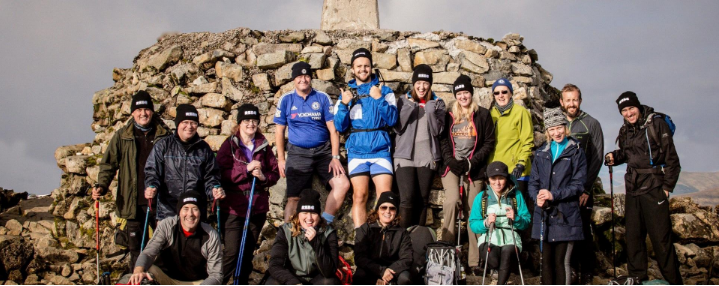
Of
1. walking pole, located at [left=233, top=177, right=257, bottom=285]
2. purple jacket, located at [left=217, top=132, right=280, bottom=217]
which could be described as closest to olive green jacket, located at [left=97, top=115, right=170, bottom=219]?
purple jacket, located at [left=217, top=132, right=280, bottom=217]

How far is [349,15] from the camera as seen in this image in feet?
41.9

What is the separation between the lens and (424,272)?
280 inches

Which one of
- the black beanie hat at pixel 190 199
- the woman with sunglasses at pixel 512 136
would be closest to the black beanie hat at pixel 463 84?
the woman with sunglasses at pixel 512 136

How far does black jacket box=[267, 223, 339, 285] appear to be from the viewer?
655 cm

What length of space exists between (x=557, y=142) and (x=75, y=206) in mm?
9504

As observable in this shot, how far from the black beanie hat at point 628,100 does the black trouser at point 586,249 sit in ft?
4.95

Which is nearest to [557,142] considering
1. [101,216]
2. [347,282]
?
[347,282]

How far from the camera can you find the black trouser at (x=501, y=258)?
7.24m

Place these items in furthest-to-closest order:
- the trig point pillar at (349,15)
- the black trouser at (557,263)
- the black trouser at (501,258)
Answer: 1. the trig point pillar at (349,15)
2. the black trouser at (557,263)
3. the black trouser at (501,258)

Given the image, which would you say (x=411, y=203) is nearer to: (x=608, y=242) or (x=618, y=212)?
(x=608, y=242)

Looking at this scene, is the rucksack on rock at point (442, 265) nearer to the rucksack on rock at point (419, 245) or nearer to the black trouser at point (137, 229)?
Result: the rucksack on rock at point (419, 245)

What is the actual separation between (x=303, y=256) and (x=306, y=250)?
84 mm

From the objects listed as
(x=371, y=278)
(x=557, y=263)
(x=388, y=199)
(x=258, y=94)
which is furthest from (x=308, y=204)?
(x=258, y=94)

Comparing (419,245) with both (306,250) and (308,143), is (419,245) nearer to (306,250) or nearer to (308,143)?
(306,250)
